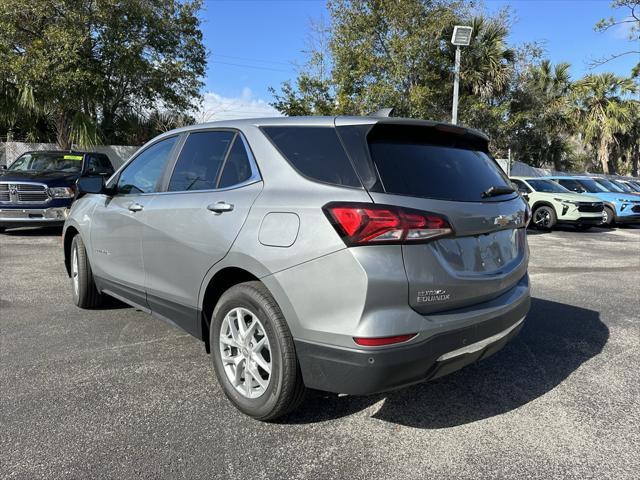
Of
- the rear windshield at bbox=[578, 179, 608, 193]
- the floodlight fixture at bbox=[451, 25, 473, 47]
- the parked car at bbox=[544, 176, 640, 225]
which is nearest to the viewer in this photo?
the floodlight fixture at bbox=[451, 25, 473, 47]

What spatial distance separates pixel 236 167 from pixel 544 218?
1356 centimetres

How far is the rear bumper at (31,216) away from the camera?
31.3ft

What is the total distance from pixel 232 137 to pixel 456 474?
7.80 ft

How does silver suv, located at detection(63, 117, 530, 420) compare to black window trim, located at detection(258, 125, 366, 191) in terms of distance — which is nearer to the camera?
silver suv, located at detection(63, 117, 530, 420)

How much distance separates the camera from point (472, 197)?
288cm

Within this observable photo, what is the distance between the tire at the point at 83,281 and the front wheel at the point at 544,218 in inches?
513

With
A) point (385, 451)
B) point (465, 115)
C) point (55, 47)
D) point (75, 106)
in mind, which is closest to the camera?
point (385, 451)

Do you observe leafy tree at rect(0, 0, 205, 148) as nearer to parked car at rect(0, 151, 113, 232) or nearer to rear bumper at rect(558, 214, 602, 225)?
parked car at rect(0, 151, 113, 232)

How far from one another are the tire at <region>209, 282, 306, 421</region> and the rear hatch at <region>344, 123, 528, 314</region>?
74cm

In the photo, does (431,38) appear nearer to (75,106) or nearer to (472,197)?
(75,106)

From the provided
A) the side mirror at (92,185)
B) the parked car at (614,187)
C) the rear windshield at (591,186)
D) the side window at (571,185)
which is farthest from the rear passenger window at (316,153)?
the parked car at (614,187)

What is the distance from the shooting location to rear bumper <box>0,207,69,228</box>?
31.3ft

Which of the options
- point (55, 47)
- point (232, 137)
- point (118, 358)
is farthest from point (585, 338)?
point (55, 47)

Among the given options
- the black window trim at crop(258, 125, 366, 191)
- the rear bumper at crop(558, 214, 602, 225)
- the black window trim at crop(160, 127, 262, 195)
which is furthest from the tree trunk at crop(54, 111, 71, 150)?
the black window trim at crop(258, 125, 366, 191)
